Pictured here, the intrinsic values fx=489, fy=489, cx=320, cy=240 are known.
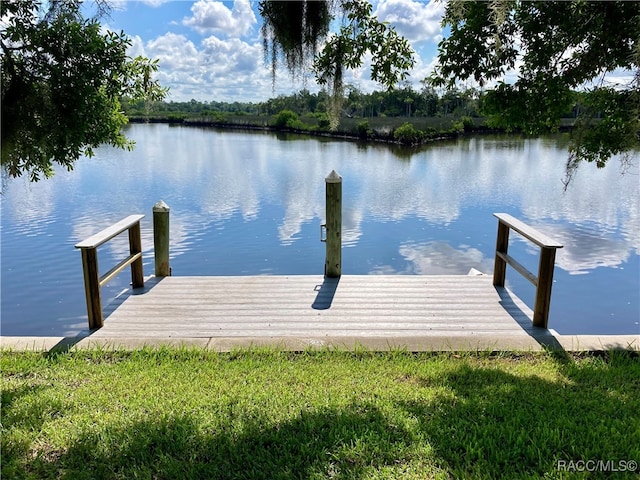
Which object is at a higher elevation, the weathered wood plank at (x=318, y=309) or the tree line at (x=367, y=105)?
Result: the tree line at (x=367, y=105)

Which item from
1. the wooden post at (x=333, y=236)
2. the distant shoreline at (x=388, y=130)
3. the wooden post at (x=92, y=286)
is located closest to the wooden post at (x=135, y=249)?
the wooden post at (x=92, y=286)

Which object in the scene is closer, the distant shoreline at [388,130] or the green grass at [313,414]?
the green grass at [313,414]

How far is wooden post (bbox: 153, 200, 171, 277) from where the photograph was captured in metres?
6.27

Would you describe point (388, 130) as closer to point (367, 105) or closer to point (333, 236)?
point (367, 105)

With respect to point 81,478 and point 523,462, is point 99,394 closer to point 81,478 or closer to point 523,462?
point 81,478

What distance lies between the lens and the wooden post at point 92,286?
14.4 feet

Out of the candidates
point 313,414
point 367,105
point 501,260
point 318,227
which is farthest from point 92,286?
point 367,105

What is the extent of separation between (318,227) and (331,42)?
1039 cm

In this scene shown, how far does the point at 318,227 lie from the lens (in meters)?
14.3

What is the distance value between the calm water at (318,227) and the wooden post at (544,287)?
1.00 meters

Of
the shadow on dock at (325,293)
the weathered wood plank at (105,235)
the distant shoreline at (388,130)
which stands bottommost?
the shadow on dock at (325,293)

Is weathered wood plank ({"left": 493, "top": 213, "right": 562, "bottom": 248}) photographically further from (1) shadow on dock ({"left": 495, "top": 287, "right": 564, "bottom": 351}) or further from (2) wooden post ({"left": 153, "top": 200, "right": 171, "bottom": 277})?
(2) wooden post ({"left": 153, "top": 200, "right": 171, "bottom": 277})

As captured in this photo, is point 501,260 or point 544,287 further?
point 501,260

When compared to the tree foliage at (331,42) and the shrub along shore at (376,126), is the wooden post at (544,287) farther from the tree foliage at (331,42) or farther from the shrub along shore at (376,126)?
the shrub along shore at (376,126)
